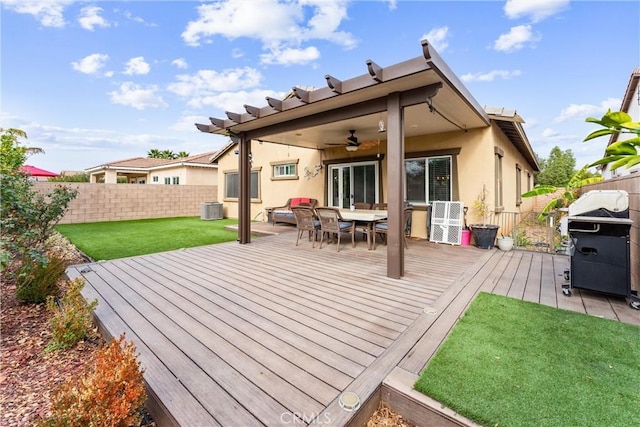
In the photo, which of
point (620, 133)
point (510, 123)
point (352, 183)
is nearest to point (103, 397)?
point (620, 133)

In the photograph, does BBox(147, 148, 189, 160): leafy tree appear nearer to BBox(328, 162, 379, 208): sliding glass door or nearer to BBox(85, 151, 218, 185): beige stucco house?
BBox(85, 151, 218, 185): beige stucco house

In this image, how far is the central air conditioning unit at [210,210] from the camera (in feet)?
39.6

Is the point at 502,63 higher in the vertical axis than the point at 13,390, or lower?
higher

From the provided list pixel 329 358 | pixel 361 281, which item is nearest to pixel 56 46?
pixel 361 281

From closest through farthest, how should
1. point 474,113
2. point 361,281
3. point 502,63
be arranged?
point 361,281 → point 474,113 → point 502,63

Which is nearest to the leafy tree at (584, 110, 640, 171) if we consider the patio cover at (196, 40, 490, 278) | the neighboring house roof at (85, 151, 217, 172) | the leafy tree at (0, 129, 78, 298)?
the patio cover at (196, 40, 490, 278)

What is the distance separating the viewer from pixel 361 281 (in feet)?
12.5

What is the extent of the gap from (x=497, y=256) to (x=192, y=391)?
5.57 meters

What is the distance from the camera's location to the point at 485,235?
590 cm

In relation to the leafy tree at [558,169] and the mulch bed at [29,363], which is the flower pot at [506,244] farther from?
the leafy tree at [558,169]

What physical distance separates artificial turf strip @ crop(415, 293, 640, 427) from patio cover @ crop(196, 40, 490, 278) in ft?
5.48

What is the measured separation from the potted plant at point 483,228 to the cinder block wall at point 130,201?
12.8 m

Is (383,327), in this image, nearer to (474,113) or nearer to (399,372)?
(399,372)

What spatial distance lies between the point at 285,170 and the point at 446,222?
249 inches
